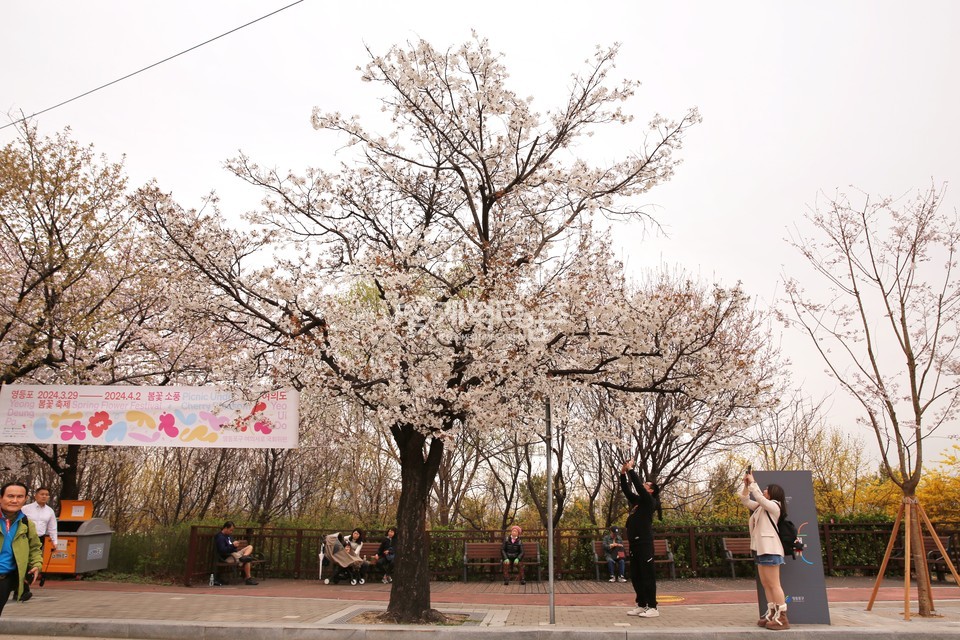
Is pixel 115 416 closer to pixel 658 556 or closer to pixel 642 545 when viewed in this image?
pixel 642 545

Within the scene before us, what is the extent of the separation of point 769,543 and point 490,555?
8580mm

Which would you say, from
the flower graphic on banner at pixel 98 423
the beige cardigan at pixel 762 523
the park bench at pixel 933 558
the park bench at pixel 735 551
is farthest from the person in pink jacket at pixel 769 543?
the flower graphic on banner at pixel 98 423

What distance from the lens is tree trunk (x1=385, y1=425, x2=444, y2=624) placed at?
9.70 m

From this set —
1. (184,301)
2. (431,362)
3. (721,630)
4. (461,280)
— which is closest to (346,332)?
(431,362)

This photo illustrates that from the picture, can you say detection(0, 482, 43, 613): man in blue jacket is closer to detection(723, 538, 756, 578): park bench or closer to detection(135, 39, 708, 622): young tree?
detection(135, 39, 708, 622): young tree

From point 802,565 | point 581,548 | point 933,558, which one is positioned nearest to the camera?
point 802,565

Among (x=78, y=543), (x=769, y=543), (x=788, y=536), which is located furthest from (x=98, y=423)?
(x=788, y=536)

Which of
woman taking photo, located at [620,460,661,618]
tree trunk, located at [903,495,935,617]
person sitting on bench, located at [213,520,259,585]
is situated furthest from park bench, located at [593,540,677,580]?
person sitting on bench, located at [213,520,259,585]

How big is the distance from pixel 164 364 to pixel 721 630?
14.7 m

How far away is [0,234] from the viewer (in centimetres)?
1531

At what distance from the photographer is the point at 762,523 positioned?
8.65 m

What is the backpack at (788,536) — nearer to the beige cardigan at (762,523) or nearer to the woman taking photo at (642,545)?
the beige cardigan at (762,523)

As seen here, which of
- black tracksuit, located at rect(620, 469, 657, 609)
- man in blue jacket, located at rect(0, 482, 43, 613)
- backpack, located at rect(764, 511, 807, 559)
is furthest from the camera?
black tracksuit, located at rect(620, 469, 657, 609)

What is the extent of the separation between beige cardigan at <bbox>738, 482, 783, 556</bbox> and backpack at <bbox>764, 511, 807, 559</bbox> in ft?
0.25
